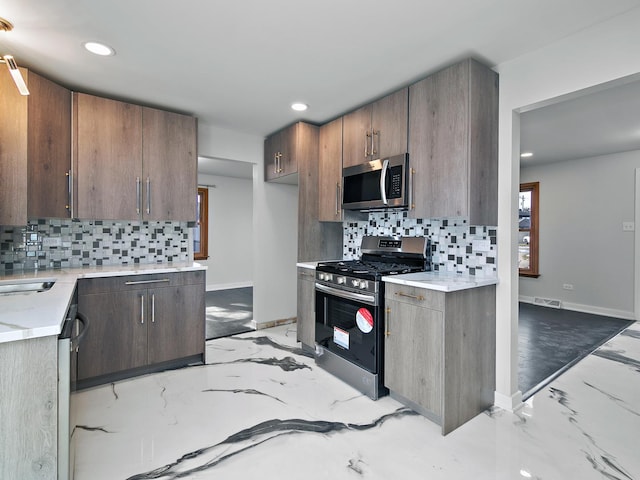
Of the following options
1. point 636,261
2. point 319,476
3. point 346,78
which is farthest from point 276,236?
point 636,261

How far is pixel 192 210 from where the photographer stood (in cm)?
321

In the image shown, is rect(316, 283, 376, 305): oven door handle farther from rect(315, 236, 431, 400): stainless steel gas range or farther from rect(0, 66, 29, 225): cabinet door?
rect(0, 66, 29, 225): cabinet door

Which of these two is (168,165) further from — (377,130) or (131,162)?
(377,130)

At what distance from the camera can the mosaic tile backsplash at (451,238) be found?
2.41m

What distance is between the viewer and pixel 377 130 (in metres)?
2.85

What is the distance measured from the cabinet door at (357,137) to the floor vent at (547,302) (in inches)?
176

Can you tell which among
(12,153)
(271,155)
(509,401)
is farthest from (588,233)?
(12,153)

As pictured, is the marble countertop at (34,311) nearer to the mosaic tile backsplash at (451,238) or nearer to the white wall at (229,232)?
the mosaic tile backsplash at (451,238)

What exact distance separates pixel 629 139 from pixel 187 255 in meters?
5.41

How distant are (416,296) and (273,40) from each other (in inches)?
71.9

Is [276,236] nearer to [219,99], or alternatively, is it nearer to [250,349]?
[250,349]

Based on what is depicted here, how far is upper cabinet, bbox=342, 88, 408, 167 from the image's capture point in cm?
264

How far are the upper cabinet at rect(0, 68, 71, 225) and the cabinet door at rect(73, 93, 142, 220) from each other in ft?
0.29

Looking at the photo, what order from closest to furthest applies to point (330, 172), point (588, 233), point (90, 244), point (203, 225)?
point (90, 244) < point (330, 172) < point (588, 233) < point (203, 225)
